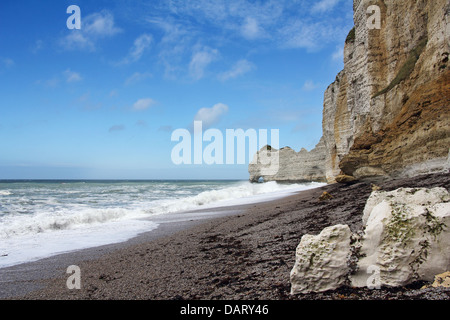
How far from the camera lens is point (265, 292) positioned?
355 cm

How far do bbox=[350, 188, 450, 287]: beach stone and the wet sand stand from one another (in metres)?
0.15

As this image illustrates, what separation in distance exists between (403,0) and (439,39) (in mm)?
7995

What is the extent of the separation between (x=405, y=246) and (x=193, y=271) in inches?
124

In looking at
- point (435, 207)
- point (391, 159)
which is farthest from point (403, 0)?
point (435, 207)

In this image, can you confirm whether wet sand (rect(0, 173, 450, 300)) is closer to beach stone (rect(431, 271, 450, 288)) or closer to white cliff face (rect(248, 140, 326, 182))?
beach stone (rect(431, 271, 450, 288))

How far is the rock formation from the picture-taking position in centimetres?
306

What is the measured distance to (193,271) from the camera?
15.8 ft

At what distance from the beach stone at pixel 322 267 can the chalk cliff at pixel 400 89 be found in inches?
350

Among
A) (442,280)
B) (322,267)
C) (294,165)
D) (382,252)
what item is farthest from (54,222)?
(294,165)

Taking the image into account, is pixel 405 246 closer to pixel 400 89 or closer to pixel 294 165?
pixel 400 89

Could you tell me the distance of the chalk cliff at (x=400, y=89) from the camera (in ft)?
33.5

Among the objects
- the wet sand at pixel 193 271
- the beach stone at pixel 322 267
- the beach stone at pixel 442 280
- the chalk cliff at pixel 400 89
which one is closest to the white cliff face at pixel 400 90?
the chalk cliff at pixel 400 89

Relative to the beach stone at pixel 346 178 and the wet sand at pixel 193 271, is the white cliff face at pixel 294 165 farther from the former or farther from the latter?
the wet sand at pixel 193 271
